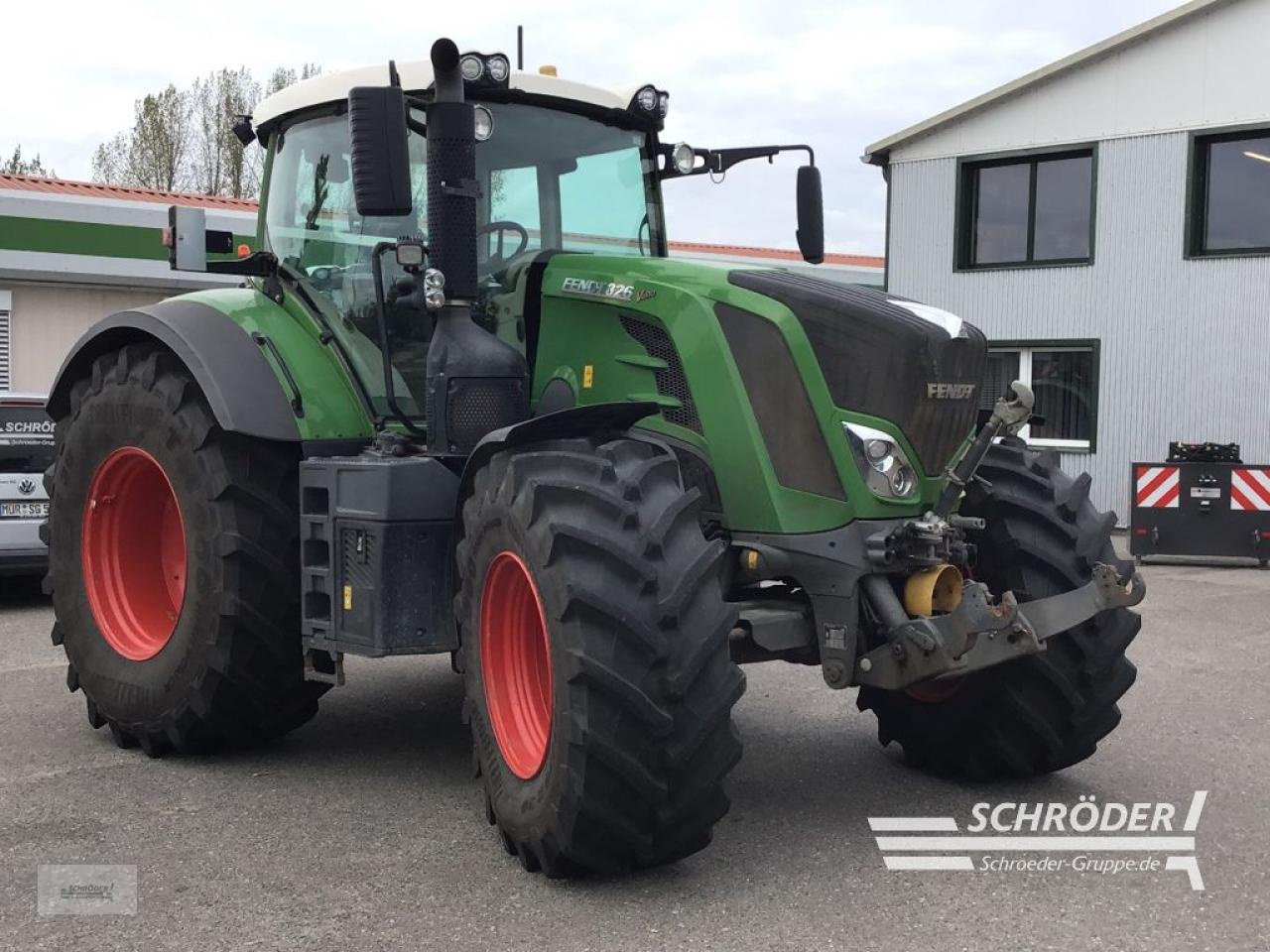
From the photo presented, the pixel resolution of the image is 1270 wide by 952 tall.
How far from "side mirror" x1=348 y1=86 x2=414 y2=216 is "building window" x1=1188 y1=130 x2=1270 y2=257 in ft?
48.8

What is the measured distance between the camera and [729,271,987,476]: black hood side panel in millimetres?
4789

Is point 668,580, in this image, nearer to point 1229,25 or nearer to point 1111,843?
point 1111,843

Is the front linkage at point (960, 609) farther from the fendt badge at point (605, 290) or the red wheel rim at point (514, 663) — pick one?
the fendt badge at point (605, 290)

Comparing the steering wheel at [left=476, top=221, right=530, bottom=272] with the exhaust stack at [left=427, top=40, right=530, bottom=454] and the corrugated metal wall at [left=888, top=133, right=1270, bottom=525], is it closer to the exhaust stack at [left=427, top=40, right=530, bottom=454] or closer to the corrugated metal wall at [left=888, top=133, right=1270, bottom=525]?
the exhaust stack at [left=427, top=40, right=530, bottom=454]

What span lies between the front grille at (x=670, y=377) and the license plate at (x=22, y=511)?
264 inches

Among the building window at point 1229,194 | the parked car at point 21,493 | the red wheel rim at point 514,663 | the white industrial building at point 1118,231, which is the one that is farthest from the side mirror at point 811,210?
the building window at point 1229,194

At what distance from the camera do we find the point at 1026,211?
62.1 ft

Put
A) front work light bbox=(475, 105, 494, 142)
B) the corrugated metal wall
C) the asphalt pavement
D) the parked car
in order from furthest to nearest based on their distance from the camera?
the corrugated metal wall
the parked car
front work light bbox=(475, 105, 494, 142)
the asphalt pavement

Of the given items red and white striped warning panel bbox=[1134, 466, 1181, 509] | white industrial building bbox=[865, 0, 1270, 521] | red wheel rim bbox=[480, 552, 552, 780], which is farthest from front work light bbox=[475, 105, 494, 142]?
white industrial building bbox=[865, 0, 1270, 521]

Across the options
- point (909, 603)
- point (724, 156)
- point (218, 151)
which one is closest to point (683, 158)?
point (724, 156)

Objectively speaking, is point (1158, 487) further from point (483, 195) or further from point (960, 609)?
point (960, 609)

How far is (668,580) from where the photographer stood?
4.12m

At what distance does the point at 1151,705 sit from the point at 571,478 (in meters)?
4.21

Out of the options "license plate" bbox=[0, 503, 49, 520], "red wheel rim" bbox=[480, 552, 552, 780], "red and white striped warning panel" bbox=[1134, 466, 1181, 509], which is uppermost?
"red wheel rim" bbox=[480, 552, 552, 780]
